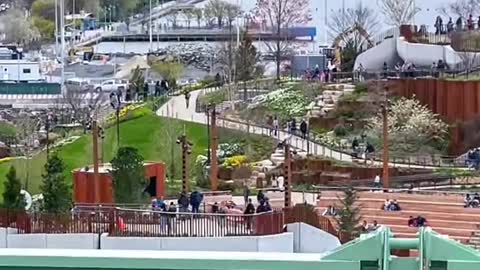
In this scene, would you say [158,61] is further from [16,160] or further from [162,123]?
[16,160]

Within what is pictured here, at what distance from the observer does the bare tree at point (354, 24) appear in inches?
392

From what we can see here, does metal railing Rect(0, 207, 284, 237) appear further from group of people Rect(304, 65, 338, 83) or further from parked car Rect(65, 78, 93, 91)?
parked car Rect(65, 78, 93, 91)

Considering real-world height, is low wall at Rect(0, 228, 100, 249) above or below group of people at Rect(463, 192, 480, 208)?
above

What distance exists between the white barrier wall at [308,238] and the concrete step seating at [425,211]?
19.2 inches

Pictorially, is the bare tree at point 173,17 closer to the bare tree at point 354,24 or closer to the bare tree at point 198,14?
the bare tree at point 198,14

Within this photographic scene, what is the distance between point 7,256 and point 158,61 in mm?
10276

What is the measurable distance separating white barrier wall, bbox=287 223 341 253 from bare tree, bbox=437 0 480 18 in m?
6.57

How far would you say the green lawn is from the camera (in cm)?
662

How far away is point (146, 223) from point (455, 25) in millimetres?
6702

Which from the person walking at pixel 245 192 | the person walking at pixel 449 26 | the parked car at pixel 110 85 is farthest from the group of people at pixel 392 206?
the parked car at pixel 110 85

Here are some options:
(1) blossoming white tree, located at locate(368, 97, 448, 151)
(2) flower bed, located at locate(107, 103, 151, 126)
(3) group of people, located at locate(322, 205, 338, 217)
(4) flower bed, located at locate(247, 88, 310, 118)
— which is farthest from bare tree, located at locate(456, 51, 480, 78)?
(3) group of people, located at locate(322, 205, 338, 217)

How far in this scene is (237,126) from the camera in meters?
7.54

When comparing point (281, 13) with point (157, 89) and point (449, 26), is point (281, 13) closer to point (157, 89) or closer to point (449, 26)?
point (449, 26)

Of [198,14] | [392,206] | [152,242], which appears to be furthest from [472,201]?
[198,14]
